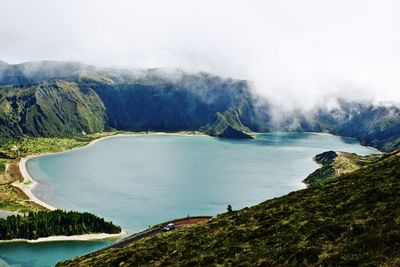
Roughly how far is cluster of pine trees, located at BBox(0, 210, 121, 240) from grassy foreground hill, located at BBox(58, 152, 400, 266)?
336 ft

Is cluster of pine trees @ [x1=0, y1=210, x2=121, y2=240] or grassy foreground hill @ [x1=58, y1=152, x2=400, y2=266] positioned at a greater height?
grassy foreground hill @ [x1=58, y1=152, x2=400, y2=266]

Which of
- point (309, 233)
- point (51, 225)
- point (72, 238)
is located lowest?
point (72, 238)

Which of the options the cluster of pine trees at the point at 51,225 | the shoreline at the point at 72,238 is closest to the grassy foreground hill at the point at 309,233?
the shoreline at the point at 72,238

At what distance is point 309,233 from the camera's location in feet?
133

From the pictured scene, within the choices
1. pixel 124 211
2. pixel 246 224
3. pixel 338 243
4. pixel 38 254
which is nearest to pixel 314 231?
pixel 338 243

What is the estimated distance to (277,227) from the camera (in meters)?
47.2

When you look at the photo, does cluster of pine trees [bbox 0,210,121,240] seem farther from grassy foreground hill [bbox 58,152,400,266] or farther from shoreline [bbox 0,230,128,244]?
grassy foreground hill [bbox 58,152,400,266]

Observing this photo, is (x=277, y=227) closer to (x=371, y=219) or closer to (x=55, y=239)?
(x=371, y=219)

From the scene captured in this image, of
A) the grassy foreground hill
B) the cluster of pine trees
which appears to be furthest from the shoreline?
the grassy foreground hill

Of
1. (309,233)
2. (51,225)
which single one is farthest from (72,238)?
(309,233)

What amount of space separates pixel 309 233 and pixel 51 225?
137879mm

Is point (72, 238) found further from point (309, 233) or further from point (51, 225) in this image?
point (309, 233)

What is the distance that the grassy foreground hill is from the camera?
32688 mm

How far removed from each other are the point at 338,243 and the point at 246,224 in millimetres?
21018
